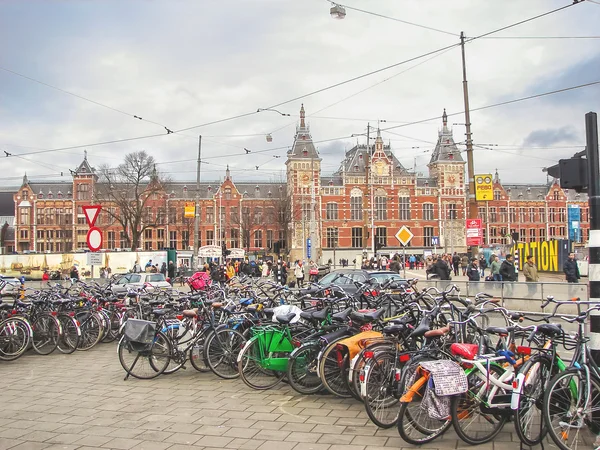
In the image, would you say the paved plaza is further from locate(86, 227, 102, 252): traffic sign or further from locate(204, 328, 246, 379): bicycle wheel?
locate(86, 227, 102, 252): traffic sign

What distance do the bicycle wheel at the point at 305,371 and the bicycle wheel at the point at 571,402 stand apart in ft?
9.41

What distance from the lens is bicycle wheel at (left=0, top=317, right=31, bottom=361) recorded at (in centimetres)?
947

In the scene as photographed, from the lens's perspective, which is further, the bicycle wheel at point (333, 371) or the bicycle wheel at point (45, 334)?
the bicycle wheel at point (45, 334)

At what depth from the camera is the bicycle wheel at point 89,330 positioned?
34.0 feet

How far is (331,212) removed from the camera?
→ 7694 centimetres

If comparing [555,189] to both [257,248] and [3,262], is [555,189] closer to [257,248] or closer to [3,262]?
[257,248]

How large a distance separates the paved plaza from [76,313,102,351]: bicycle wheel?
182 cm

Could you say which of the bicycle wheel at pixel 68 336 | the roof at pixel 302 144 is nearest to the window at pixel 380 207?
the roof at pixel 302 144

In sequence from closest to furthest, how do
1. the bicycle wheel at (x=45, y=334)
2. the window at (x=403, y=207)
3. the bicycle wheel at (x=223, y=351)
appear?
1. the bicycle wheel at (x=223, y=351)
2. the bicycle wheel at (x=45, y=334)
3. the window at (x=403, y=207)

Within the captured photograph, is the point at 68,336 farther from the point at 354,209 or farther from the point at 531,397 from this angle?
the point at 354,209

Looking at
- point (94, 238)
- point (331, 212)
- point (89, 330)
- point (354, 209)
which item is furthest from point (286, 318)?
point (354, 209)

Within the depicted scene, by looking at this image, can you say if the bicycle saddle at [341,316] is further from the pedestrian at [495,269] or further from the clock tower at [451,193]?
the clock tower at [451,193]

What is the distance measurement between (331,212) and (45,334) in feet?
222

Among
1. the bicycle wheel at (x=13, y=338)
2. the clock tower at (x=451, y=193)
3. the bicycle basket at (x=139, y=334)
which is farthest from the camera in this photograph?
the clock tower at (x=451, y=193)
